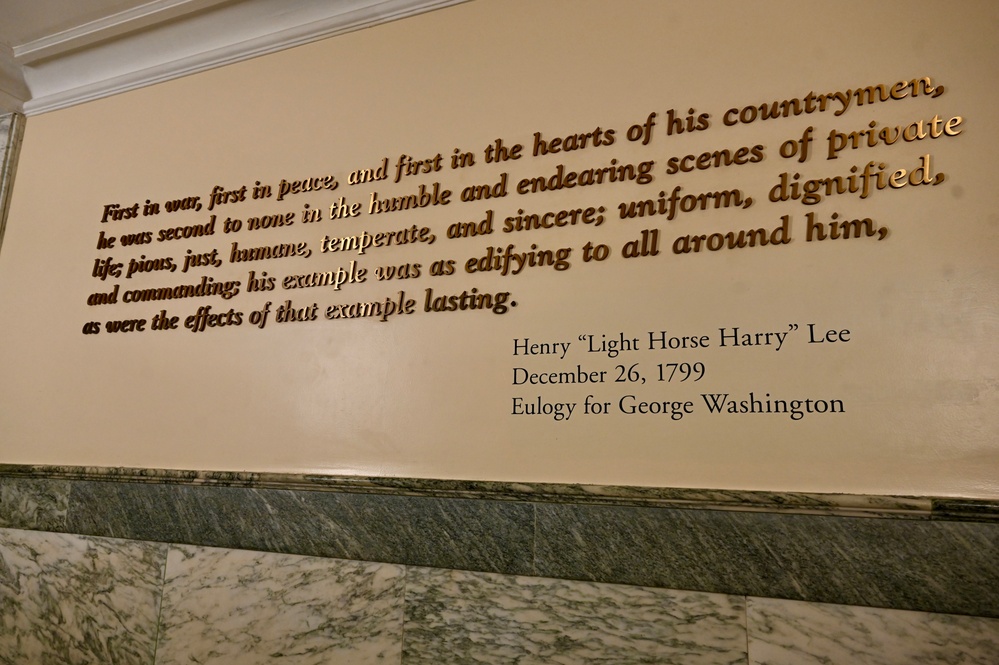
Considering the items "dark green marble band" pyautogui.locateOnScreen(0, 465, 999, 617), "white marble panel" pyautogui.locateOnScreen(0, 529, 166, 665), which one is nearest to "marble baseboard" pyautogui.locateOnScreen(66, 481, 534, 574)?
"dark green marble band" pyautogui.locateOnScreen(0, 465, 999, 617)

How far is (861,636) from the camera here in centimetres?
211

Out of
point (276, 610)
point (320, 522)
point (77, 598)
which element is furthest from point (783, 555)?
point (77, 598)

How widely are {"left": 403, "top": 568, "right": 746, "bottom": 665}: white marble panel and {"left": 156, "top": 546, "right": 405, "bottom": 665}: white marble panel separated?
152 mm

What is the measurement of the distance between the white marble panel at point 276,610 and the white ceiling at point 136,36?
249cm

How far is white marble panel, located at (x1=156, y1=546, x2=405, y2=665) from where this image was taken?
2715mm

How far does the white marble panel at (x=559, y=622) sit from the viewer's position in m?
2.27

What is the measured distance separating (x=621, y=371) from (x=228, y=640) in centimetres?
199

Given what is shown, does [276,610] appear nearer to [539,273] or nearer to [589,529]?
[589,529]

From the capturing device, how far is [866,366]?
7.39ft

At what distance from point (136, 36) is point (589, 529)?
3.53m

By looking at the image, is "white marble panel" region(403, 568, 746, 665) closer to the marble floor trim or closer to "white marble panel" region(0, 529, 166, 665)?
the marble floor trim

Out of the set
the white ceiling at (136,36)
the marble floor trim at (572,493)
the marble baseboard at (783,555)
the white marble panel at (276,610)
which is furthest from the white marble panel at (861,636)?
Result: the white ceiling at (136,36)

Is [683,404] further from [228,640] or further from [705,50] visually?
[228,640]

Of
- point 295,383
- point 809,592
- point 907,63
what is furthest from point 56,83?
point 809,592
